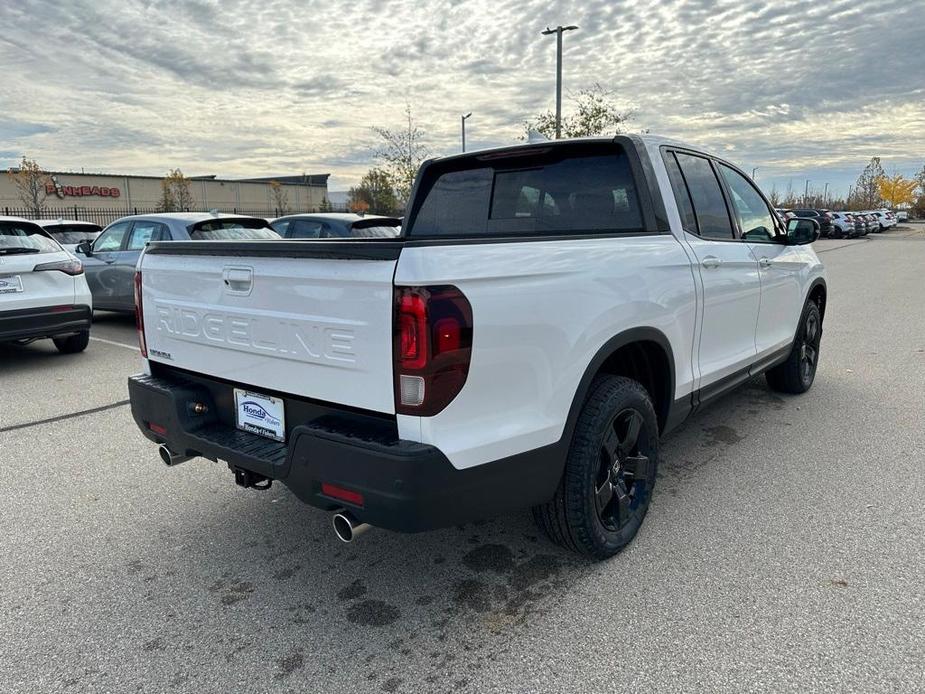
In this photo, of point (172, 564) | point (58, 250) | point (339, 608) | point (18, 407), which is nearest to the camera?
point (339, 608)

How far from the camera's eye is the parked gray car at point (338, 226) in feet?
32.8

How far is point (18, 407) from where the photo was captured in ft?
18.8

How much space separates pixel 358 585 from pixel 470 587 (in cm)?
47

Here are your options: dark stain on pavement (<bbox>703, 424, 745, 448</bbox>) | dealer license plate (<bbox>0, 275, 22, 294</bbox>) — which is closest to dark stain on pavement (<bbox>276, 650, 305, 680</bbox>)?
dark stain on pavement (<bbox>703, 424, 745, 448</bbox>)

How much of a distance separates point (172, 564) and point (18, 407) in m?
3.52

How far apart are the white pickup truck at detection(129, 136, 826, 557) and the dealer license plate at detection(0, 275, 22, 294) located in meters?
4.42

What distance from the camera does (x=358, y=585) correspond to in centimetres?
294

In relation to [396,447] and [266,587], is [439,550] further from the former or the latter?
[396,447]

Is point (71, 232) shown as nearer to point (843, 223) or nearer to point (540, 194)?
point (540, 194)

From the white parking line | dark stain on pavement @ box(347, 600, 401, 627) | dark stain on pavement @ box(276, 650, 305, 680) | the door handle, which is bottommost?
the white parking line

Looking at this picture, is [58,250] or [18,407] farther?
[58,250]

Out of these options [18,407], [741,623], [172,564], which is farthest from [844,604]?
[18,407]

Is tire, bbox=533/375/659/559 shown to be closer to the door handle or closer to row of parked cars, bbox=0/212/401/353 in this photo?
the door handle

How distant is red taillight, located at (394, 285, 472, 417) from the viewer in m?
2.19
